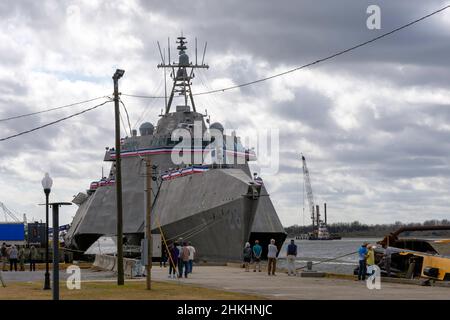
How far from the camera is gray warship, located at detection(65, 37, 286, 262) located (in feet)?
156

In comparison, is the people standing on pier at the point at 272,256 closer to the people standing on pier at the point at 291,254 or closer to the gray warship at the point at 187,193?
the people standing on pier at the point at 291,254

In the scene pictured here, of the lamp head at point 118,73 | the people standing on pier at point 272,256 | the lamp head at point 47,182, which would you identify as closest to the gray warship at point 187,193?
the people standing on pier at point 272,256

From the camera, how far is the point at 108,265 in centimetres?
4425

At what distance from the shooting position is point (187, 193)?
2068 inches

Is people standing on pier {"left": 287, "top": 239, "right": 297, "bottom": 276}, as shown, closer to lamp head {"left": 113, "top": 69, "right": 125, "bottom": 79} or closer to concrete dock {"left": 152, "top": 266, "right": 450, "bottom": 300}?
→ concrete dock {"left": 152, "top": 266, "right": 450, "bottom": 300}

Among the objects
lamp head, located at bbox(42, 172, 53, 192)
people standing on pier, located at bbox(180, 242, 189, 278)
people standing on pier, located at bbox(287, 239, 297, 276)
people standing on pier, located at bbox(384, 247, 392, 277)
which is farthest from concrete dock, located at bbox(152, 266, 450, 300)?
lamp head, located at bbox(42, 172, 53, 192)

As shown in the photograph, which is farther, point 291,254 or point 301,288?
point 291,254

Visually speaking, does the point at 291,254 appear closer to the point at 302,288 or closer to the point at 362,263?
the point at 362,263

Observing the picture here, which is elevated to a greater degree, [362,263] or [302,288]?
[362,263]

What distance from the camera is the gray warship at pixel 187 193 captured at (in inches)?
1870

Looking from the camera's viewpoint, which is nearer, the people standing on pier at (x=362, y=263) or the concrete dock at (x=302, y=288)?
the concrete dock at (x=302, y=288)

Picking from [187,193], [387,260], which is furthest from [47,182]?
[187,193]
